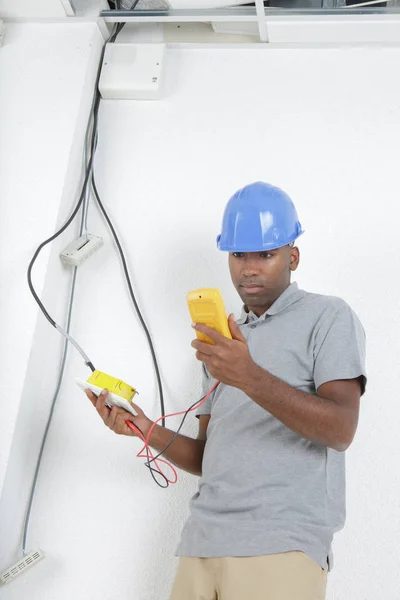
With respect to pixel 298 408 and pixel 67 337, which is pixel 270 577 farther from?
pixel 67 337

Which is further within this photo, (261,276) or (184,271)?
(184,271)

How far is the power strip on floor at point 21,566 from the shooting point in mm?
1826

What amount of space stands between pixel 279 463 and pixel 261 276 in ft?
1.40

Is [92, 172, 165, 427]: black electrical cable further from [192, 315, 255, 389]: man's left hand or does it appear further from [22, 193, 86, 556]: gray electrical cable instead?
[192, 315, 255, 389]: man's left hand

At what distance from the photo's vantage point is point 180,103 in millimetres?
2320

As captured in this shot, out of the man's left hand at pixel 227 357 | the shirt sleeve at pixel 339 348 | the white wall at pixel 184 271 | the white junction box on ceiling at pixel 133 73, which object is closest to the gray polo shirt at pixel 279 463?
the shirt sleeve at pixel 339 348

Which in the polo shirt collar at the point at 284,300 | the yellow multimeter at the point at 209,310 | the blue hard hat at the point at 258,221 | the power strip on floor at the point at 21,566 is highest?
the blue hard hat at the point at 258,221

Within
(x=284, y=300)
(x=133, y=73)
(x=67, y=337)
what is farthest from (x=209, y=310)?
(x=133, y=73)

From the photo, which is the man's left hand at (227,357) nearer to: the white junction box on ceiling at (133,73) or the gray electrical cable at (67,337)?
the gray electrical cable at (67,337)

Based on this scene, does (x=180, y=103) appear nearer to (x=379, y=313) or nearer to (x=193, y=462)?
(x=379, y=313)

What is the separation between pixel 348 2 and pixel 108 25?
78 cm

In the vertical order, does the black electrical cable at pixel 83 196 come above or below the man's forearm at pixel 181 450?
above

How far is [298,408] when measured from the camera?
1351 mm

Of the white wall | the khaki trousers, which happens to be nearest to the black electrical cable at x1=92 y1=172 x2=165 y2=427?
the white wall
